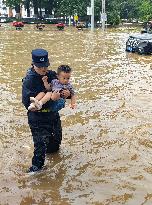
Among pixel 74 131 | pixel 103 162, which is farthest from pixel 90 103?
pixel 103 162

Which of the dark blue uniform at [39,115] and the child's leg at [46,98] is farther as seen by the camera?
the dark blue uniform at [39,115]

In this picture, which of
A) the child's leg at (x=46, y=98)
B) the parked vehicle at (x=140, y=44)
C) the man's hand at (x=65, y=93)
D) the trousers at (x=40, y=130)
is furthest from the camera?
the parked vehicle at (x=140, y=44)

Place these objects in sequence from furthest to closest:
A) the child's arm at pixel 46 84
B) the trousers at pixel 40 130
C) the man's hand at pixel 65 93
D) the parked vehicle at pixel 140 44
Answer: the parked vehicle at pixel 140 44
the trousers at pixel 40 130
the child's arm at pixel 46 84
the man's hand at pixel 65 93

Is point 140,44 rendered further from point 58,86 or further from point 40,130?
point 58,86

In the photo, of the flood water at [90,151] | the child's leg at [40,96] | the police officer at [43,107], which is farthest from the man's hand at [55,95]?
the flood water at [90,151]

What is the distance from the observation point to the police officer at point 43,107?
570cm

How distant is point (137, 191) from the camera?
5680 millimetres

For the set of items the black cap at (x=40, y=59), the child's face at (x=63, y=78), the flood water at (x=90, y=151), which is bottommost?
the flood water at (x=90, y=151)

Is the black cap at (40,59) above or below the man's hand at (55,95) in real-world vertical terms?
above

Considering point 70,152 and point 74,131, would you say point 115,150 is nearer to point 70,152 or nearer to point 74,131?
point 70,152

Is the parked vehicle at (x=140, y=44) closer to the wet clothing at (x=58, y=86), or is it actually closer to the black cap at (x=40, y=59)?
the wet clothing at (x=58, y=86)

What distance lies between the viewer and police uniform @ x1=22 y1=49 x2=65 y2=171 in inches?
226

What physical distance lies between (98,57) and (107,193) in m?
14.8

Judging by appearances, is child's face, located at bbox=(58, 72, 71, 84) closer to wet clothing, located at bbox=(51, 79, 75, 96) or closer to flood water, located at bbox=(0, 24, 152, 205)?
wet clothing, located at bbox=(51, 79, 75, 96)
